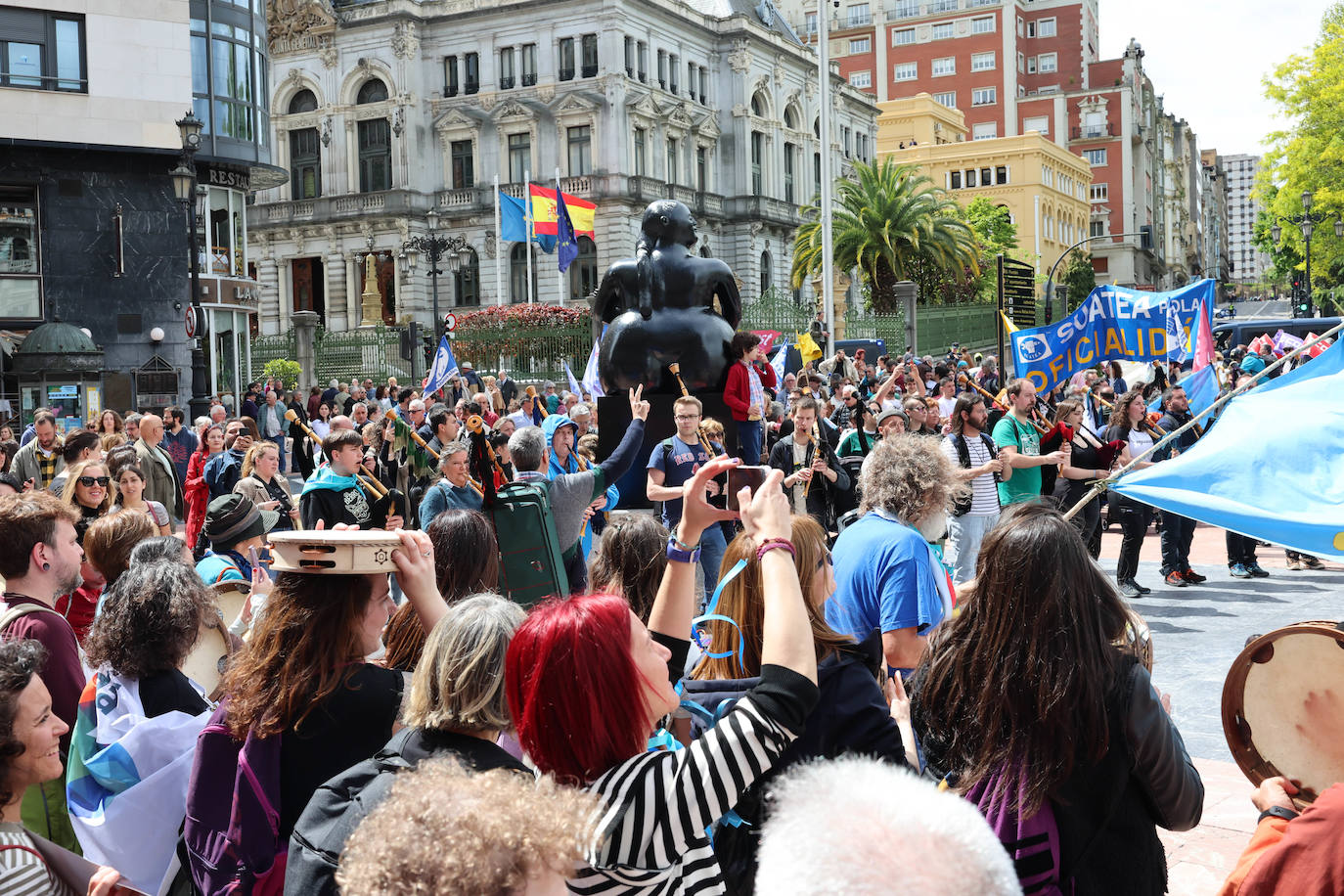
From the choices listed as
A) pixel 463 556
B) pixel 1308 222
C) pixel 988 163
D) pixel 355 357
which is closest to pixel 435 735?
pixel 463 556

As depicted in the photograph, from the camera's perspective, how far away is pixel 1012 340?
15.0 metres

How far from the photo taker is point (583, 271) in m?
55.4

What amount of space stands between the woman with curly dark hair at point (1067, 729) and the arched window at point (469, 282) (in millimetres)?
55206

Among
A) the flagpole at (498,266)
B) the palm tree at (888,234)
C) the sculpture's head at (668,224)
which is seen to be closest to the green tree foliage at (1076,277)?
the palm tree at (888,234)

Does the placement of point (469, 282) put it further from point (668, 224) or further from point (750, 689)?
point (750, 689)

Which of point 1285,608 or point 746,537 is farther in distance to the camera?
point 1285,608

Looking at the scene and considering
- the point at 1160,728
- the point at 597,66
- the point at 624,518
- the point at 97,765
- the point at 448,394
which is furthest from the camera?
the point at 597,66

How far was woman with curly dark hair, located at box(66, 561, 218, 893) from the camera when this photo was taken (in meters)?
3.42

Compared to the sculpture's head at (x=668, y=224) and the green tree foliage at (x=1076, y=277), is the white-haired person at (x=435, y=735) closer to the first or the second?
the sculpture's head at (x=668, y=224)

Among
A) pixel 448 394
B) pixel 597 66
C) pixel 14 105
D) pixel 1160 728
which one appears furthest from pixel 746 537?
pixel 597 66

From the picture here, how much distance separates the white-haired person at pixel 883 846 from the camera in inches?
53.4

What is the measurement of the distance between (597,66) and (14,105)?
30.8 m

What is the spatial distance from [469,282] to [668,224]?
4753 centimetres

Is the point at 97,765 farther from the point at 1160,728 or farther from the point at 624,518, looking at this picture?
the point at 1160,728
